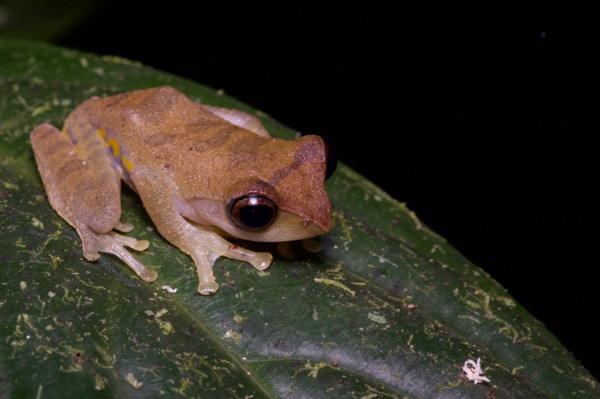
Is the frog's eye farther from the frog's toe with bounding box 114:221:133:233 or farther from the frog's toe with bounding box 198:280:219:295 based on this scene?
the frog's toe with bounding box 114:221:133:233

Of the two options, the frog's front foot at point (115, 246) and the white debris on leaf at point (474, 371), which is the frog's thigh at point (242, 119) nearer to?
the frog's front foot at point (115, 246)

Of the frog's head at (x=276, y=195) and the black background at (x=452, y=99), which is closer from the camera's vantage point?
the frog's head at (x=276, y=195)

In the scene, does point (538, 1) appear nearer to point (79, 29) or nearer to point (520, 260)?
point (520, 260)

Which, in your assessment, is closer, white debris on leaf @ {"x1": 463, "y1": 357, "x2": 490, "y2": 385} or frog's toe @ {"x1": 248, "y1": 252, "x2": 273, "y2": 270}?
white debris on leaf @ {"x1": 463, "y1": 357, "x2": 490, "y2": 385}

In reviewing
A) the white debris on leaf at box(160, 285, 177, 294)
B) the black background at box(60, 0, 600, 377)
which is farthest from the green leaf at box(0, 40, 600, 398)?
the black background at box(60, 0, 600, 377)

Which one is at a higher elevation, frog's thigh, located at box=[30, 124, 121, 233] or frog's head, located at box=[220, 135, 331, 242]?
frog's head, located at box=[220, 135, 331, 242]

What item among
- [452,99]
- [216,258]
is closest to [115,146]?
[216,258]

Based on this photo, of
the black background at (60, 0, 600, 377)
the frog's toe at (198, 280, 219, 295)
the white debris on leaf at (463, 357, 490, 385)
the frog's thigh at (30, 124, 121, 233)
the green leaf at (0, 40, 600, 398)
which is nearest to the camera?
the green leaf at (0, 40, 600, 398)

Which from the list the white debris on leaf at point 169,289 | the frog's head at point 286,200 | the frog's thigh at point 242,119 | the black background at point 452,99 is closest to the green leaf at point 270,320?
the white debris on leaf at point 169,289

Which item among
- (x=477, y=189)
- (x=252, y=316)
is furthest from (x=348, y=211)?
(x=477, y=189)
